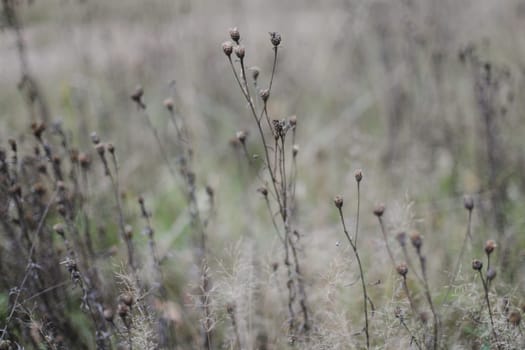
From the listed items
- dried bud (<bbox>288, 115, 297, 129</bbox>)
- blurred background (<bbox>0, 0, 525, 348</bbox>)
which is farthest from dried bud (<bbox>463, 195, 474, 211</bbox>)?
dried bud (<bbox>288, 115, 297, 129</bbox>)

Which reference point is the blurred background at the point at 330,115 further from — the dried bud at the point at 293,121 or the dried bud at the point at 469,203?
the dried bud at the point at 293,121

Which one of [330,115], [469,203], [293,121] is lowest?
[469,203]

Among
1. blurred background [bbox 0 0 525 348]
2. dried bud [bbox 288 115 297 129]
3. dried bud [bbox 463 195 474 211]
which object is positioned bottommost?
dried bud [bbox 463 195 474 211]

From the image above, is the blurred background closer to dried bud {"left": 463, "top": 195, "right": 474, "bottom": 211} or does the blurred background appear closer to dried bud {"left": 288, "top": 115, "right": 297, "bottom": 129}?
dried bud {"left": 463, "top": 195, "right": 474, "bottom": 211}

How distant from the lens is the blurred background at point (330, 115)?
2311 mm

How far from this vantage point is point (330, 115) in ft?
12.9

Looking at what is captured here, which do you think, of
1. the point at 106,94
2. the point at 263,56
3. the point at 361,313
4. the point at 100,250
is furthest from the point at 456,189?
the point at 106,94

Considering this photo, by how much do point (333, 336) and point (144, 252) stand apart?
117cm

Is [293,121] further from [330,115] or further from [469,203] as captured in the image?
[330,115]

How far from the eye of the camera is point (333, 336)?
56.2 inches

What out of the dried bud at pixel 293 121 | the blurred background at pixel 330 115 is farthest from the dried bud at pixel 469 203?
the dried bud at pixel 293 121

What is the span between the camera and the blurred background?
2.31 m

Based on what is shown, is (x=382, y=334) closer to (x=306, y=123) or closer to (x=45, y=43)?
(x=306, y=123)

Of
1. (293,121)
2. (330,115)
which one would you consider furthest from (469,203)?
(330,115)
